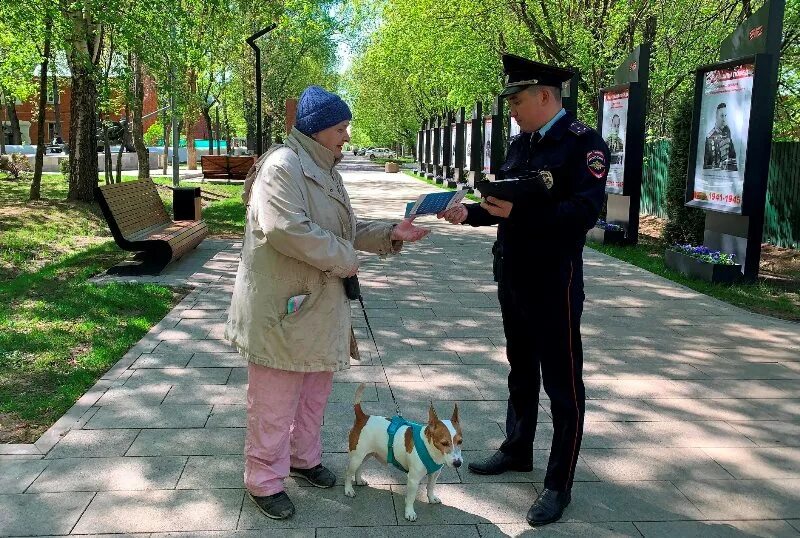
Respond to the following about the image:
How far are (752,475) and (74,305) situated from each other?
19.9 ft

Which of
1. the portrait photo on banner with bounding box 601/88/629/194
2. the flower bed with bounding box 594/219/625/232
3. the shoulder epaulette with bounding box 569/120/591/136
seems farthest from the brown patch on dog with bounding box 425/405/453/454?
the portrait photo on banner with bounding box 601/88/629/194

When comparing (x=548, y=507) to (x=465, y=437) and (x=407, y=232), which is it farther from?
(x=407, y=232)

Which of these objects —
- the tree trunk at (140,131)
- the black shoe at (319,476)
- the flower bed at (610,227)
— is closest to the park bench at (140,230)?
the black shoe at (319,476)

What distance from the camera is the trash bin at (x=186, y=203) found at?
36.9ft

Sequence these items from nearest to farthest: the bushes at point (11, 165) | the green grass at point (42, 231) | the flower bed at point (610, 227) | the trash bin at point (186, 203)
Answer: the green grass at point (42, 231) → the trash bin at point (186, 203) → the flower bed at point (610, 227) → the bushes at point (11, 165)

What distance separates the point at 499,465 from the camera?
3781mm

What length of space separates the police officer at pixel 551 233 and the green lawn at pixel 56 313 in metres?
2.94

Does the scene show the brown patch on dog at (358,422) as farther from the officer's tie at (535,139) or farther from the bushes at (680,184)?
the bushes at (680,184)

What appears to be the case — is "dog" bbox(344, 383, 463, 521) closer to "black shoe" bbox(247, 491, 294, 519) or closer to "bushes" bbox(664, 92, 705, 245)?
"black shoe" bbox(247, 491, 294, 519)

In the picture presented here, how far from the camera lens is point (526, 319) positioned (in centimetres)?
344

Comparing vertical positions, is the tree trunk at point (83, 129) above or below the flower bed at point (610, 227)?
above

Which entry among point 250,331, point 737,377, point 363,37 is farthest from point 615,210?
point 363,37

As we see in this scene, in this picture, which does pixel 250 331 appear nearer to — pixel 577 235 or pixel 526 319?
pixel 526 319

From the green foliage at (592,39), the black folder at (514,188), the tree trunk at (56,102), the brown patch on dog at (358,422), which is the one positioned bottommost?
the brown patch on dog at (358,422)
